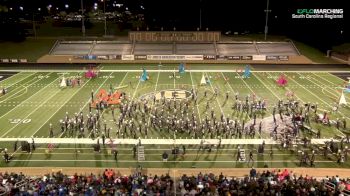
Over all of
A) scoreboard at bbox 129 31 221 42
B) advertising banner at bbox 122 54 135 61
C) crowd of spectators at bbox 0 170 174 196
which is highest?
scoreboard at bbox 129 31 221 42

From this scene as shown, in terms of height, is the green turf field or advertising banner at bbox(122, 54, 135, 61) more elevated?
advertising banner at bbox(122, 54, 135, 61)

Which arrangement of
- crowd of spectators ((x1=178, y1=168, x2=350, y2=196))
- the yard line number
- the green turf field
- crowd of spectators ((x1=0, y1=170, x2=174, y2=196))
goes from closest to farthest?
crowd of spectators ((x1=178, y1=168, x2=350, y2=196)), crowd of spectators ((x1=0, y1=170, x2=174, y2=196)), the green turf field, the yard line number

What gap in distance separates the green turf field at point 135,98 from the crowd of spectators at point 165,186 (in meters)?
5.47

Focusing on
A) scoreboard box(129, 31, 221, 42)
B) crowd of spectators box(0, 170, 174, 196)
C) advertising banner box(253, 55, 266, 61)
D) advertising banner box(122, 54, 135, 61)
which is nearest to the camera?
crowd of spectators box(0, 170, 174, 196)

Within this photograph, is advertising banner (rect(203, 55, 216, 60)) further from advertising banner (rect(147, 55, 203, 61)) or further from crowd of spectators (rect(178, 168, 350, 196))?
crowd of spectators (rect(178, 168, 350, 196))

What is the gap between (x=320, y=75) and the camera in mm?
50625

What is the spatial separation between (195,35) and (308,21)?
21.3 m

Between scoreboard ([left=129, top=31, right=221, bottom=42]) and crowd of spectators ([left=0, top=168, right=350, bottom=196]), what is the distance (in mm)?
48776

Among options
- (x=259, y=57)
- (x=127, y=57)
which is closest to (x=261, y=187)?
→ (x=259, y=57)

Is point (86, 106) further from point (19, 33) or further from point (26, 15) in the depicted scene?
point (26, 15)

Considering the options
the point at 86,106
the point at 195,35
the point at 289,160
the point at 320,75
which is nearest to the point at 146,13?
the point at 195,35

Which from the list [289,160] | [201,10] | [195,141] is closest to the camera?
[289,160]

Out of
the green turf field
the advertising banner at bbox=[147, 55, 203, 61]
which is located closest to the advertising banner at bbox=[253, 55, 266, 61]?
the advertising banner at bbox=[147, 55, 203, 61]

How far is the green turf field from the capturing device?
25734 millimetres
